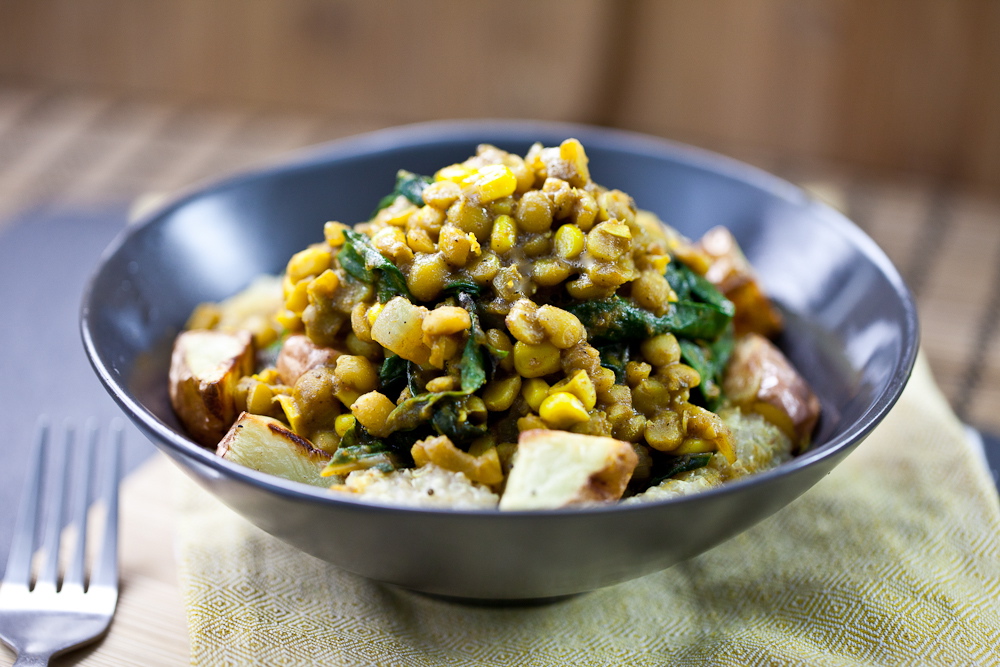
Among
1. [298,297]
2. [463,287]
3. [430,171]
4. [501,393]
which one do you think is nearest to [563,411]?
[501,393]

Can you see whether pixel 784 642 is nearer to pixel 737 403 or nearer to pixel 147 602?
pixel 737 403

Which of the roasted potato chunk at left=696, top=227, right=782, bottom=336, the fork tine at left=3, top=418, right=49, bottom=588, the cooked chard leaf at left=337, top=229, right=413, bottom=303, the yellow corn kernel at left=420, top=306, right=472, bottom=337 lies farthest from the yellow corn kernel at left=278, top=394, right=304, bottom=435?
the roasted potato chunk at left=696, top=227, right=782, bottom=336

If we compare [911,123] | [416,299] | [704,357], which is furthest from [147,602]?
[911,123]

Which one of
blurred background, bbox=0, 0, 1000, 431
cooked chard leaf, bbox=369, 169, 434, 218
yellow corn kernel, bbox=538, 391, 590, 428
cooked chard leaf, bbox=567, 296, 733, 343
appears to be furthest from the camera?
blurred background, bbox=0, 0, 1000, 431

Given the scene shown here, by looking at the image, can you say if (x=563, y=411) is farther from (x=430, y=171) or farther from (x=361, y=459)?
(x=430, y=171)

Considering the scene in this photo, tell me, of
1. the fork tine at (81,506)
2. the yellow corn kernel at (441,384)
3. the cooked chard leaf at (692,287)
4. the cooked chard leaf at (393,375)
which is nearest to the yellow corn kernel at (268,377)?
the cooked chard leaf at (393,375)

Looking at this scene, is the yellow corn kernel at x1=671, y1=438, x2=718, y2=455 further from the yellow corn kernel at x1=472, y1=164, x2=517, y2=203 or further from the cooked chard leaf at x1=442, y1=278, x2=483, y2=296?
the yellow corn kernel at x1=472, y1=164, x2=517, y2=203
